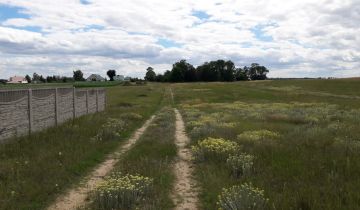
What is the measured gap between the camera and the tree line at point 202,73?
173 meters

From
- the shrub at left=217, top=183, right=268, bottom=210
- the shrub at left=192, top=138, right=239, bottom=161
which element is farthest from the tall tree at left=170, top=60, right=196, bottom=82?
the shrub at left=217, top=183, right=268, bottom=210

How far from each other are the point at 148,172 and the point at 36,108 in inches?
312

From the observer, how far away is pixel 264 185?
8.70m

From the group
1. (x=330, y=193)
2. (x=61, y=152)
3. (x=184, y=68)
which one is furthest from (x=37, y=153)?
(x=184, y=68)

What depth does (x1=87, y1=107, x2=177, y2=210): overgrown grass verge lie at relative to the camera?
25.0 ft

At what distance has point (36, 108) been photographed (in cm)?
1664

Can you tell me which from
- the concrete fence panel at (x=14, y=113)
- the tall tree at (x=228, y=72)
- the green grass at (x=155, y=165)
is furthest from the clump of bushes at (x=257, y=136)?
the tall tree at (x=228, y=72)

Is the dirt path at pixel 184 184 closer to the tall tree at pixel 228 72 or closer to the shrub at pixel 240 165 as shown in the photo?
the shrub at pixel 240 165

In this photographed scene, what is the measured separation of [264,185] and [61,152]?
602 centimetres

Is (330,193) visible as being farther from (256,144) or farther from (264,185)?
(256,144)

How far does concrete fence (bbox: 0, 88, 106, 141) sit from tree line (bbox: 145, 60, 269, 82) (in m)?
147

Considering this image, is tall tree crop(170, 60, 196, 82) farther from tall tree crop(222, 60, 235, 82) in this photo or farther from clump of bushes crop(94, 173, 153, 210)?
clump of bushes crop(94, 173, 153, 210)

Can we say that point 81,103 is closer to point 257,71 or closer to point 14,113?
point 14,113

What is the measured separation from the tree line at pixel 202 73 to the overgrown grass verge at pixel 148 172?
510 ft
